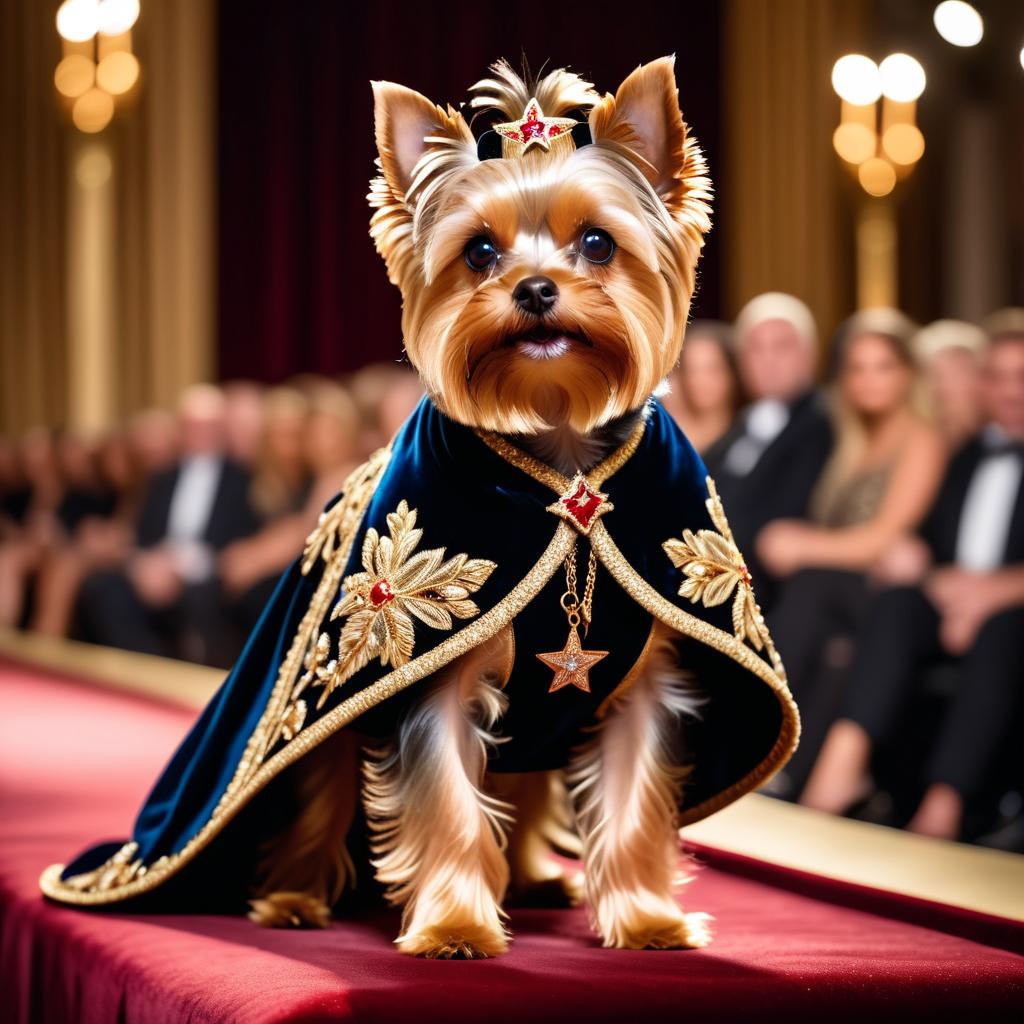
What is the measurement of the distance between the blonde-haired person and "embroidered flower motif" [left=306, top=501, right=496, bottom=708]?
2311 mm

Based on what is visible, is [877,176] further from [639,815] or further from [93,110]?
[639,815]

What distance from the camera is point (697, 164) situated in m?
A: 2.00

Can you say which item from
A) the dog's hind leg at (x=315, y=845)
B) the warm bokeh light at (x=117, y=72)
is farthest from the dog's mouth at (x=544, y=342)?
the warm bokeh light at (x=117, y=72)

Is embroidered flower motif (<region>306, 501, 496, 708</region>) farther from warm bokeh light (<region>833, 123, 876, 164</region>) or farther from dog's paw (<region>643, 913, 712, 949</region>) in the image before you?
warm bokeh light (<region>833, 123, 876, 164</region>)

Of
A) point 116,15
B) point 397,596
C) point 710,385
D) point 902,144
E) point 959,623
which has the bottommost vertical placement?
point 959,623

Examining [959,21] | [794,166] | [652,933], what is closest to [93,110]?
[794,166]

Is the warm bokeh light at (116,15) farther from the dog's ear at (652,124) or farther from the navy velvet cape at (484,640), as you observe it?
the dog's ear at (652,124)

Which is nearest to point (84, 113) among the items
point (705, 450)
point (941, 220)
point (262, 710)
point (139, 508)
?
point (139, 508)

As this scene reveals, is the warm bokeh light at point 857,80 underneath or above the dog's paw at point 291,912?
above

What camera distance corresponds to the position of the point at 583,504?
1.99 meters

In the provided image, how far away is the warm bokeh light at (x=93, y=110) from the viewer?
11.0 metres

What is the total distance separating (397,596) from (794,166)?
8.09m

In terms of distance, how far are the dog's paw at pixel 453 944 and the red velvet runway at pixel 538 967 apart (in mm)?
28

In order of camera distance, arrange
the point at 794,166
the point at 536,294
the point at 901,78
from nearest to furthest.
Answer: the point at 536,294 → the point at 901,78 → the point at 794,166
